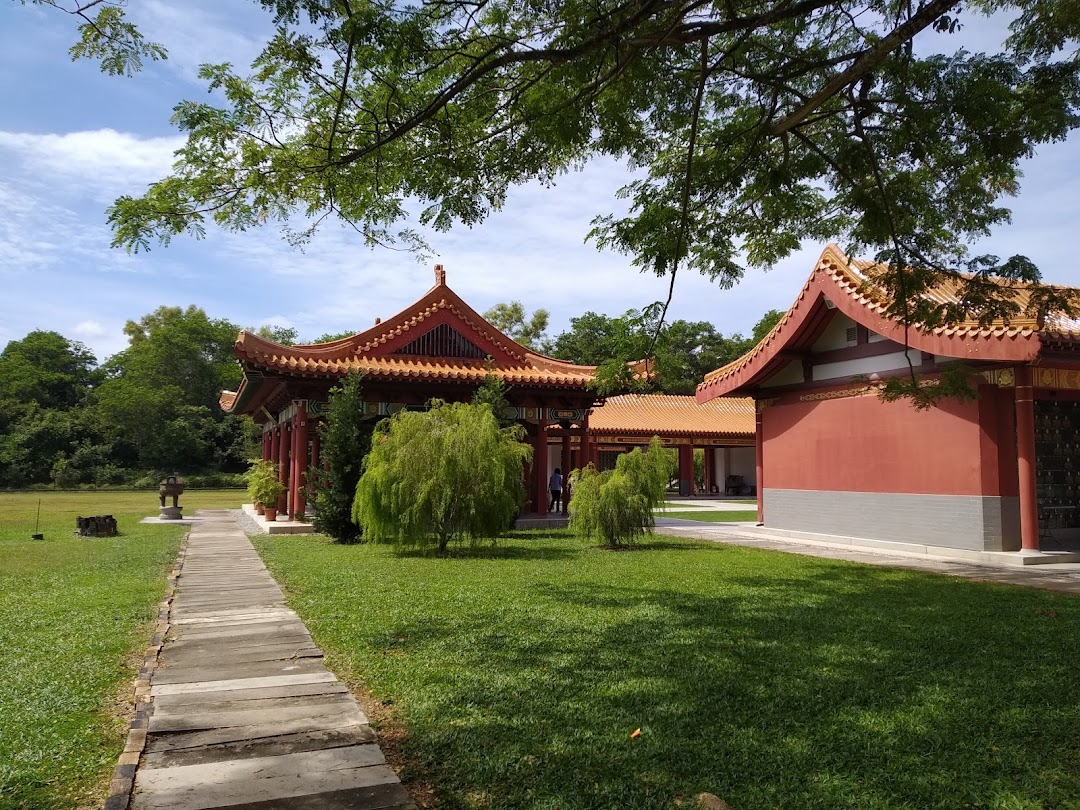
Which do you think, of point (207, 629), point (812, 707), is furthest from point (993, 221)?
point (207, 629)

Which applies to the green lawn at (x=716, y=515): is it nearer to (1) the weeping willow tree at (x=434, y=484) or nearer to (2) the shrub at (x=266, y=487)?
(1) the weeping willow tree at (x=434, y=484)

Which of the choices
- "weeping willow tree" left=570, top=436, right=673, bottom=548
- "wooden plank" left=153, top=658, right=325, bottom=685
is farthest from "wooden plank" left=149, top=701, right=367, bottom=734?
"weeping willow tree" left=570, top=436, right=673, bottom=548

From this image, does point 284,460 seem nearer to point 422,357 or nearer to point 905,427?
point 422,357

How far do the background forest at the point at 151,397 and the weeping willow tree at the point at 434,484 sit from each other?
88.0ft

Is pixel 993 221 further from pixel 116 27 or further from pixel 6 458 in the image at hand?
pixel 6 458

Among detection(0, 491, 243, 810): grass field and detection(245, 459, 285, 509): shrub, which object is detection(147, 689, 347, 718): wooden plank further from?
detection(245, 459, 285, 509): shrub

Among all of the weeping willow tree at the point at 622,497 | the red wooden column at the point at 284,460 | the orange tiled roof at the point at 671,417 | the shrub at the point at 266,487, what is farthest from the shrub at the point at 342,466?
the orange tiled roof at the point at 671,417

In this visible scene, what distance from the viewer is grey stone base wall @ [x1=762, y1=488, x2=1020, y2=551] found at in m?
10.3

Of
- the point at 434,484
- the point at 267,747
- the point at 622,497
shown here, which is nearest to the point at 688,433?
the point at 622,497

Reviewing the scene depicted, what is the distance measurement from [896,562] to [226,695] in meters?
8.63

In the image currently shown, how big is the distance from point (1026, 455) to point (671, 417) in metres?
20.5

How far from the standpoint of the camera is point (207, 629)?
6.00 meters

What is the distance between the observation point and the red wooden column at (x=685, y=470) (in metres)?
30.7

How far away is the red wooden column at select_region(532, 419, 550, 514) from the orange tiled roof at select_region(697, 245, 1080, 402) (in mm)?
3468
